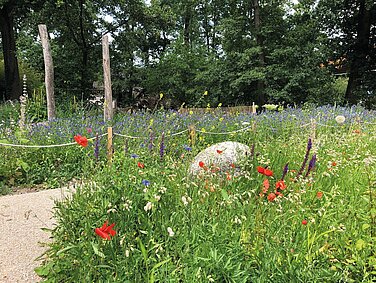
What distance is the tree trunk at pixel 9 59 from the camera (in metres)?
12.5

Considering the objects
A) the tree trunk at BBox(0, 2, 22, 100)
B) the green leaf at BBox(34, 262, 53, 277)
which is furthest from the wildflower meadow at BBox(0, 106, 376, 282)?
the tree trunk at BBox(0, 2, 22, 100)

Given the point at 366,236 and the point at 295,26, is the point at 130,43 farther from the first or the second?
the point at 366,236

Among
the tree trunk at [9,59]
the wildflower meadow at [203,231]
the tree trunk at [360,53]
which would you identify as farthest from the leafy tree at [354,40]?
the wildflower meadow at [203,231]

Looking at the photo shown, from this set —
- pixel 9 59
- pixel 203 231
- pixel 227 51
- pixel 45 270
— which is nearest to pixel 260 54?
pixel 227 51

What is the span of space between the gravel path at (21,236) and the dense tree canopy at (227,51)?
10062 millimetres

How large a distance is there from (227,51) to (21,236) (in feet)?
47.1

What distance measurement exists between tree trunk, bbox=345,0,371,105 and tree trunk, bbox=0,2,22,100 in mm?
13942

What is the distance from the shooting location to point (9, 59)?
41.0ft

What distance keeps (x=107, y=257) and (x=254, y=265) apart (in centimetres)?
83

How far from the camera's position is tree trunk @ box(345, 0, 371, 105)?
15.2 m

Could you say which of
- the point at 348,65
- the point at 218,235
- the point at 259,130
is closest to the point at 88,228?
the point at 218,235

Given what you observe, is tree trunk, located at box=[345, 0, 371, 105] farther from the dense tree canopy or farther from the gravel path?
the gravel path

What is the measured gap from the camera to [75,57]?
13.7 meters

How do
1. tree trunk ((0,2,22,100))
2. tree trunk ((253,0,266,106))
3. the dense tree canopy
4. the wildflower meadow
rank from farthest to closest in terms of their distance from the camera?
tree trunk ((253,0,266,106)) < the dense tree canopy < tree trunk ((0,2,22,100)) < the wildflower meadow
